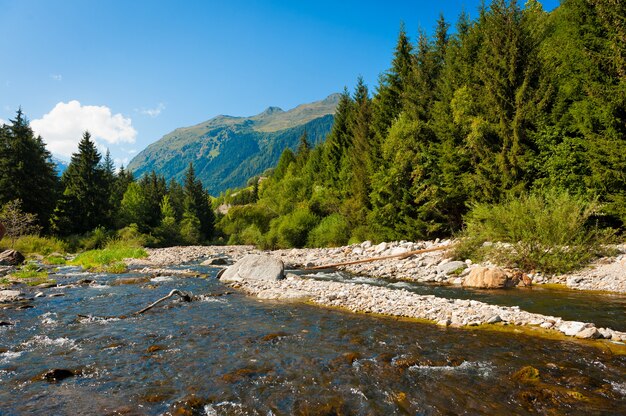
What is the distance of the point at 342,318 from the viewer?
9188 mm

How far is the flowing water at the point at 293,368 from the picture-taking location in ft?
15.7

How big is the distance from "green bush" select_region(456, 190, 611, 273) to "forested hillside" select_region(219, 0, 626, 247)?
5.22ft

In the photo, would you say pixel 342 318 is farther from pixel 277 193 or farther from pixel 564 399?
pixel 277 193

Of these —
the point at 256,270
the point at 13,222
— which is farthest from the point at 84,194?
the point at 256,270

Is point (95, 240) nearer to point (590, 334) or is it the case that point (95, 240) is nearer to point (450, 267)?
point (450, 267)

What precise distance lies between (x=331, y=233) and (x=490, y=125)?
49.5ft

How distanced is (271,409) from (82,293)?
37.5 ft

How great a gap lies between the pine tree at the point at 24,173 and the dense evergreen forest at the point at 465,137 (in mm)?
127

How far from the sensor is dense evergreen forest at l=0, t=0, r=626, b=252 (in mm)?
14859

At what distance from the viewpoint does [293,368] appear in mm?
6035

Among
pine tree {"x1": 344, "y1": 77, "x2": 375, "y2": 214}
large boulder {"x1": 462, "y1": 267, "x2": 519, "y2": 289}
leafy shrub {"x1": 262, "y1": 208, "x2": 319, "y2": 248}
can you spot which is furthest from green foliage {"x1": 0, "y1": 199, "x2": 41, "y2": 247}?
large boulder {"x1": 462, "y1": 267, "x2": 519, "y2": 289}

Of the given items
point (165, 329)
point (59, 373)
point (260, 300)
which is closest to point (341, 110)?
point (260, 300)

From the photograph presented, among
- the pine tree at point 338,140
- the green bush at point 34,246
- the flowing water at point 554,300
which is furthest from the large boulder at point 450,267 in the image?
the green bush at point 34,246

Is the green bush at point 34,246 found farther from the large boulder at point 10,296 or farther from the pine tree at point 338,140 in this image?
the pine tree at point 338,140
